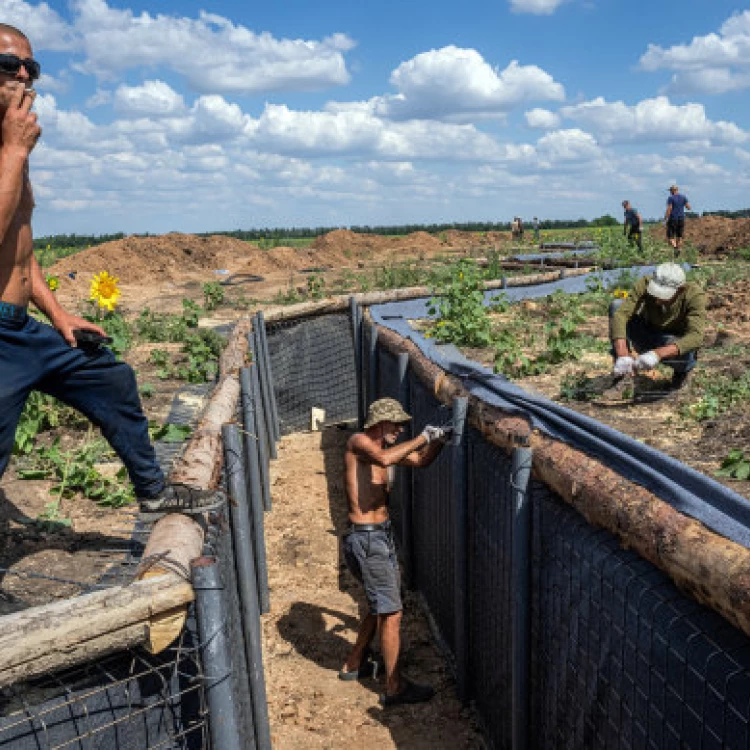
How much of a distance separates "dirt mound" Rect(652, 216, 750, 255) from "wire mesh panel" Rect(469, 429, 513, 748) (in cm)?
2583

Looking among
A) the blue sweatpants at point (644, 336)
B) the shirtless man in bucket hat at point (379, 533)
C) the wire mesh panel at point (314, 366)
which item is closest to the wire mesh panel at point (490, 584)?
the shirtless man in bucket hat at point (379, 533)

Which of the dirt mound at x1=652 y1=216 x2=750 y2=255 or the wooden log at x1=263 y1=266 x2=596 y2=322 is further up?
the wooden log at x1=263 y1=266 x2=596 y2=322

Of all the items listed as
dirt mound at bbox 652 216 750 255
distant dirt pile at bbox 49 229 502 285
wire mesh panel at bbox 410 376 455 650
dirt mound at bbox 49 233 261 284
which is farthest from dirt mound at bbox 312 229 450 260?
wire mesh panel at bbox 410 376 455 650

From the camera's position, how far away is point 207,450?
3.38 meters

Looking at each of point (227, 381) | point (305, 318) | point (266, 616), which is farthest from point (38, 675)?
point (305, 318)

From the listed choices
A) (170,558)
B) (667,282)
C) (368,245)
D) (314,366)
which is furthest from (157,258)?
(170,558)

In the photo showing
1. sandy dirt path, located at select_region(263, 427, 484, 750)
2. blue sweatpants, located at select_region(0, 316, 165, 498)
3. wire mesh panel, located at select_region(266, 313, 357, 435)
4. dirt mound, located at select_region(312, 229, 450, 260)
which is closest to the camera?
blue sweatpants, located at select_region(0, 316, 165, 498)

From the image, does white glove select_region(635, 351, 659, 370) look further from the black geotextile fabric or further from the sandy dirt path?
the black geotextile fabric

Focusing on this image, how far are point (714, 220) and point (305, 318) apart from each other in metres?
36.3

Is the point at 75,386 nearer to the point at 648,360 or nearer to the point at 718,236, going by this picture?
the point at 648,360

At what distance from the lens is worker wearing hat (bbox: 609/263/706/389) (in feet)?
22.4

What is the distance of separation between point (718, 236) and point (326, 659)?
3134 centimetres

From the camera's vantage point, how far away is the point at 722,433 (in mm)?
6016

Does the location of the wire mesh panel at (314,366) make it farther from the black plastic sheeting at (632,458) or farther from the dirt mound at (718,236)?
the dirt mound at (718,236)
